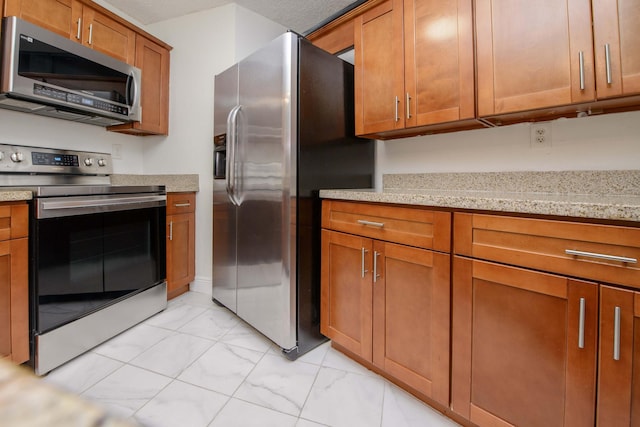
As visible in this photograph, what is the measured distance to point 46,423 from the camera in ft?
0.75

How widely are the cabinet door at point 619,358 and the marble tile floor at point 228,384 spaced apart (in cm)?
55

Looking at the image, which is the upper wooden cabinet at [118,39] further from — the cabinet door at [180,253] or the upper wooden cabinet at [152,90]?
the cabinet door at [180,253]

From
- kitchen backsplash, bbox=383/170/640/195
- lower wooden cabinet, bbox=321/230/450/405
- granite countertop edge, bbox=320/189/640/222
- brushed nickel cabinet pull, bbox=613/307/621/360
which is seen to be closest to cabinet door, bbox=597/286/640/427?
brushed nickel cabinet pull, bbox=613/307/621/360

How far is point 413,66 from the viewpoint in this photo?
4.85 ft

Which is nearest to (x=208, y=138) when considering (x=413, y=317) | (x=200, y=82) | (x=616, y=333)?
(x=200, y=82)

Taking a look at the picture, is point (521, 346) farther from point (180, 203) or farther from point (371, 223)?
point (180, 203)

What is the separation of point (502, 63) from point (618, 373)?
1158mm

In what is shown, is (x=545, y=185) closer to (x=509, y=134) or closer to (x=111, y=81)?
(x=509, y=134)

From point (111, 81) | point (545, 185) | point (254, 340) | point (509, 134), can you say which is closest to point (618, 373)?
point (545, 185)

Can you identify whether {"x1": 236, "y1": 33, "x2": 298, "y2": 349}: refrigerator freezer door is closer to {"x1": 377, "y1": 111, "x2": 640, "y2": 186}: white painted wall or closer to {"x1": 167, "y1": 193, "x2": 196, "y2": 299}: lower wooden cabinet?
{"x1": 167, "y1": 193, "x2": 196, "y2": 299}: lower wooden cabinet

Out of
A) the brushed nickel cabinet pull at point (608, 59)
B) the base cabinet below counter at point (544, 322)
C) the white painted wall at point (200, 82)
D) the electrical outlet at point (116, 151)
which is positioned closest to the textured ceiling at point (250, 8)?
the white painted wall at point (200, 82)

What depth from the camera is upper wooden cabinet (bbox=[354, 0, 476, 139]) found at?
1.33 m

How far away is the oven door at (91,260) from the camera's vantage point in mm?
1385

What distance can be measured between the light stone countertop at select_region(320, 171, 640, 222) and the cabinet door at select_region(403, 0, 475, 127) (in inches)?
16.4
